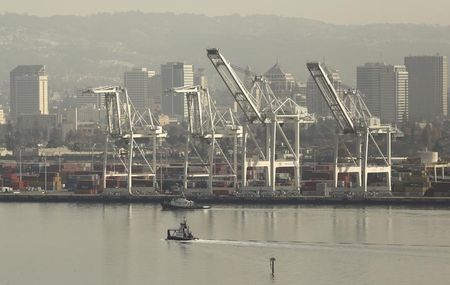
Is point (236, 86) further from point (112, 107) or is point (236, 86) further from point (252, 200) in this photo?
point (112, 107)

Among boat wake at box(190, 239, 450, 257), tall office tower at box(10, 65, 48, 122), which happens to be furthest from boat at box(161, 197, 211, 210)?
tall office tower at box(10, 65, 48, 122)

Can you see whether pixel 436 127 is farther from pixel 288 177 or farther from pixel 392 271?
pixel 392 271

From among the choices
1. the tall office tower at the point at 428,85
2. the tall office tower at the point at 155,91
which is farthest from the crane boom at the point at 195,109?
the tall office tower at the point at 155,91

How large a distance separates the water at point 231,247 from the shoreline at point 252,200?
247cm

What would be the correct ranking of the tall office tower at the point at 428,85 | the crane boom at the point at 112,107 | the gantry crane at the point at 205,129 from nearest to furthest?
the gantry crane at the point at 205,129 → the crane boom at the point at 112,107 → the tall office tower at the point at 428,85

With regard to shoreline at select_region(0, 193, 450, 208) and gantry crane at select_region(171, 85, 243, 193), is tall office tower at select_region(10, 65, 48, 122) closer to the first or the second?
gantry crane at select_region(171, 85, 243, 193)

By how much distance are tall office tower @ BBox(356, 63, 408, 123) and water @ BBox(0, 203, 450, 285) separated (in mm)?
76237

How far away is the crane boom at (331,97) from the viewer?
48.5 meters

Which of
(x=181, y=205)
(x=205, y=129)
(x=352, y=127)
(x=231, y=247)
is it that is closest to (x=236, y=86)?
(x=352, y=127)

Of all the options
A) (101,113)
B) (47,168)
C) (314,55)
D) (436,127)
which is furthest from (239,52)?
(47,168)

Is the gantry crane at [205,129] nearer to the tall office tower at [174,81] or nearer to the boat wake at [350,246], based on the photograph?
the boat wake at [350,246]

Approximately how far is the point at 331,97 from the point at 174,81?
99.1 metres

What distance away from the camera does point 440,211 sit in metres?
44.2

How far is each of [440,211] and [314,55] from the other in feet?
446
